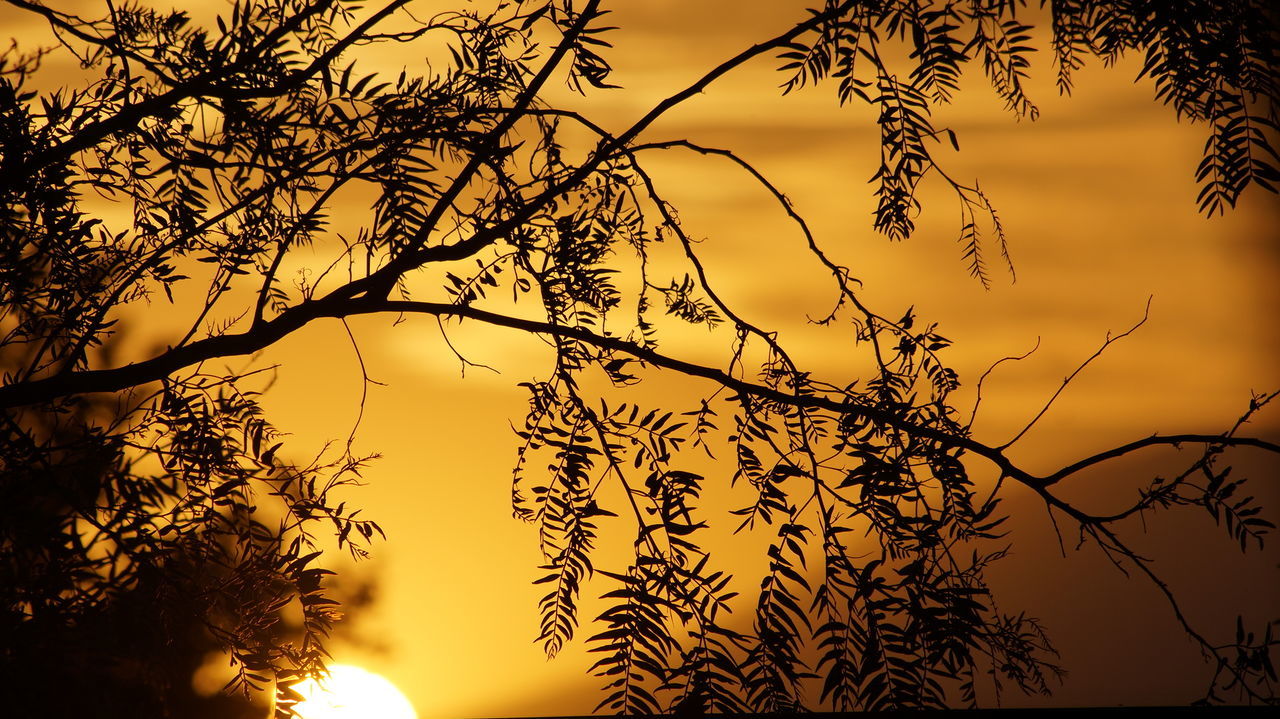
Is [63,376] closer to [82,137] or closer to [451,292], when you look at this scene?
[82,137]

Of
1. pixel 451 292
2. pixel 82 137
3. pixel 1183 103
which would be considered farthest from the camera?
pixel 451 292

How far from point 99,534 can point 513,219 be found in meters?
1.18

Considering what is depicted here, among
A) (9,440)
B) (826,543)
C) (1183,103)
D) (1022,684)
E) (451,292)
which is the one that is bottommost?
(1022,684)

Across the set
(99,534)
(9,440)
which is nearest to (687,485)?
(99,534)

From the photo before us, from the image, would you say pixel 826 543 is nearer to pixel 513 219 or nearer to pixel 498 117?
pixel 513 219

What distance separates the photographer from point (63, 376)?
227 centimetres

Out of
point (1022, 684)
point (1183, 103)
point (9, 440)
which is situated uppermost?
point (1183, 103)

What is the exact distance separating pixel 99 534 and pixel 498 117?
1.33 metres

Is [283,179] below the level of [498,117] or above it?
below

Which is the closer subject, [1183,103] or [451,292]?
[1183,103]

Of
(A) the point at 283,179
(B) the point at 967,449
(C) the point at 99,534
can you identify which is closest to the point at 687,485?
(B) the point at 967,449

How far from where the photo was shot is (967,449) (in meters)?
2.42

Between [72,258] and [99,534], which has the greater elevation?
[72,258]

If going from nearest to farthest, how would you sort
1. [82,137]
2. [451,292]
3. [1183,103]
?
1. [82,137]
2. [1183,103]
3. [451,292]
